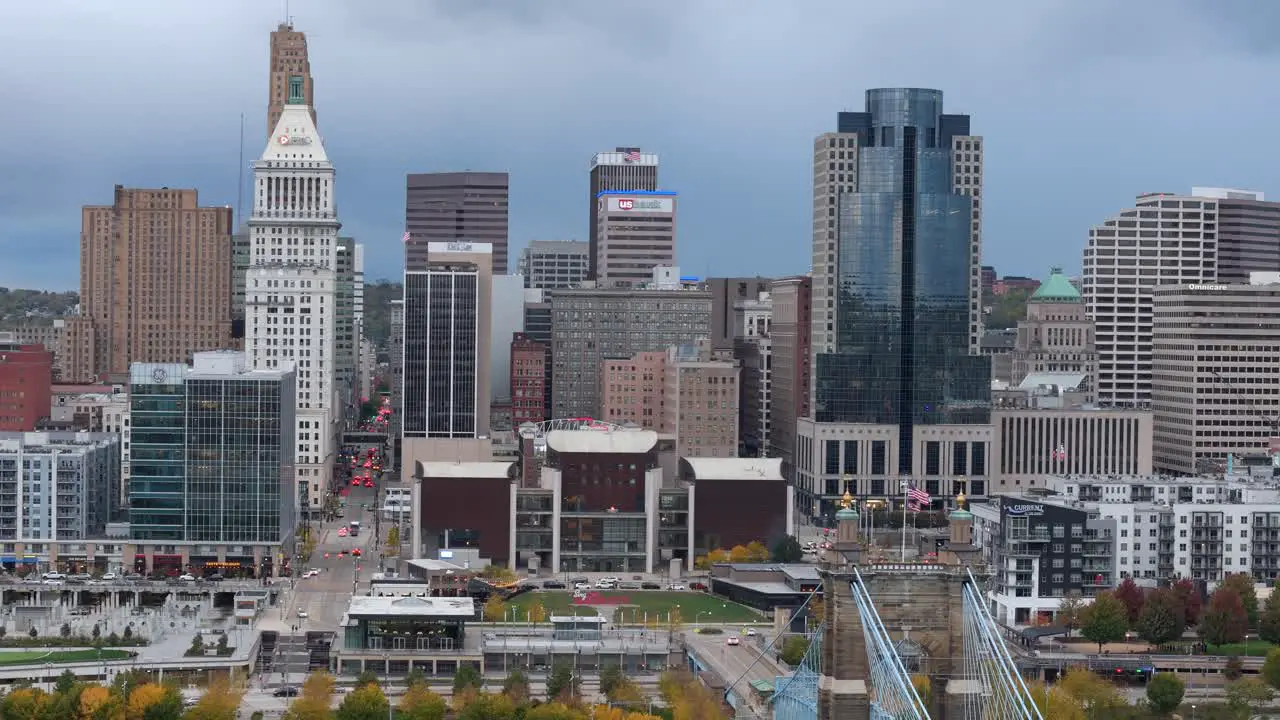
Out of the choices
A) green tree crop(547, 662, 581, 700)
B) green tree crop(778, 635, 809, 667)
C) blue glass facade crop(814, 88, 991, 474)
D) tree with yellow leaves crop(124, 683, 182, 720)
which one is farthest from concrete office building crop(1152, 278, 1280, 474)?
tree with yellow leaves crop(124, 683, 182, 720)

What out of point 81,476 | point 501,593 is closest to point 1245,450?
point 501,593

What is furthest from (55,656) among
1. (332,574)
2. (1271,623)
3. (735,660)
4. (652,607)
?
(1271,623)

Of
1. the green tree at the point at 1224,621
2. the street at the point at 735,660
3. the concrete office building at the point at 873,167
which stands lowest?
the street at the point at 735,660

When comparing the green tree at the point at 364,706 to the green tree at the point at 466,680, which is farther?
the green tree at the point at 466,680

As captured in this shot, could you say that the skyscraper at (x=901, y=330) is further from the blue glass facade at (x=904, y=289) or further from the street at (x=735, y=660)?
the street at (x=735, y=660)

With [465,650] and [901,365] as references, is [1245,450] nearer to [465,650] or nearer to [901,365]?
Result: [901,365]

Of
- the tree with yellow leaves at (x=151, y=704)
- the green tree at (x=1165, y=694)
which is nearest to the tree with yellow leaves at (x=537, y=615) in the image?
the tree with yellow leaves at (x=151, y=704)
